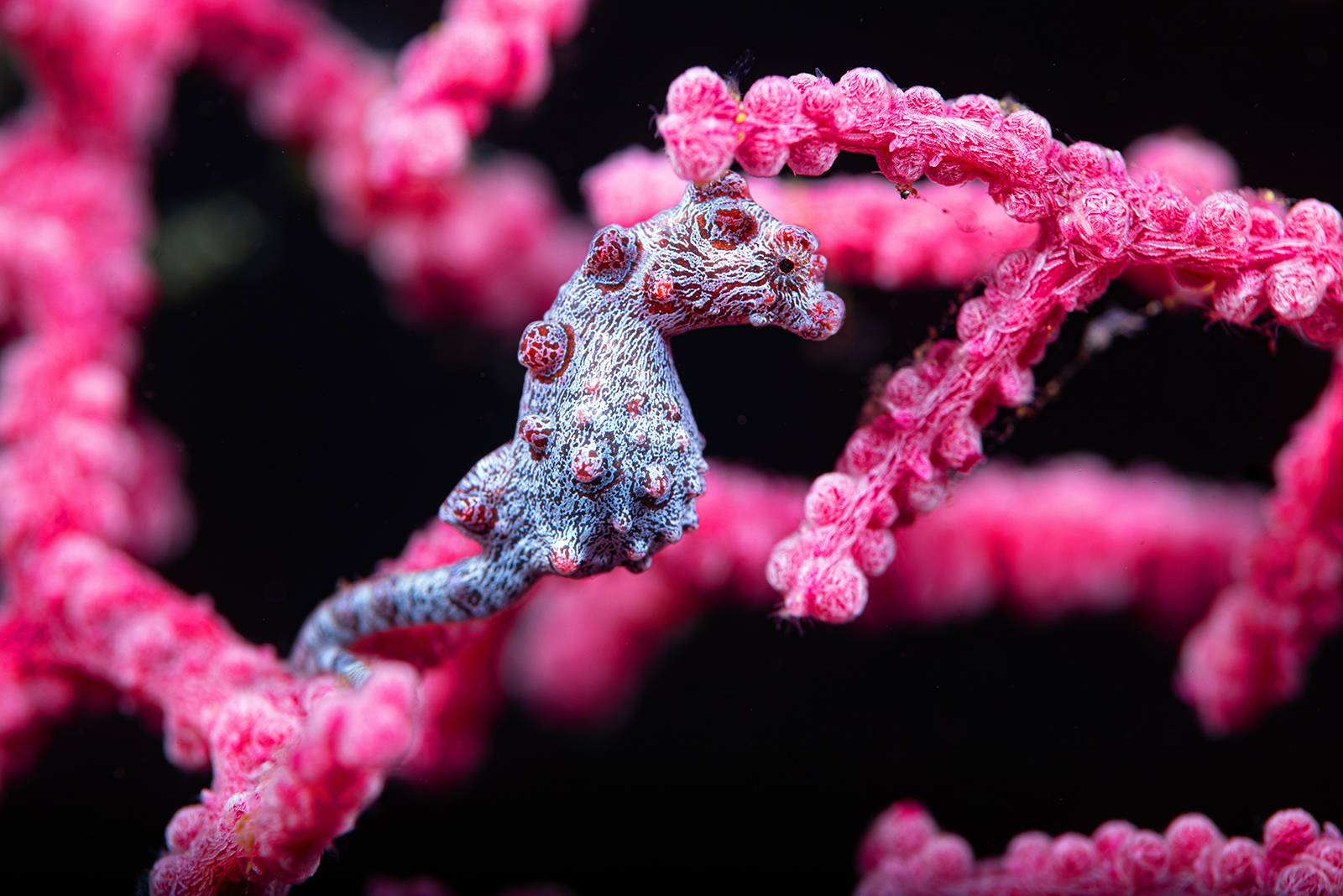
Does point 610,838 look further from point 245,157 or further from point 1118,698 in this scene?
point 245,157

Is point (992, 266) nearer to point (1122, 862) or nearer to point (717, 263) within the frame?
point (717, 263)

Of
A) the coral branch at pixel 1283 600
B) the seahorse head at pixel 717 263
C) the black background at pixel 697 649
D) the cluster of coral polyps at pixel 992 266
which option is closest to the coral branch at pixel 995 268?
the cluster of coral polyps at pixel 992 266

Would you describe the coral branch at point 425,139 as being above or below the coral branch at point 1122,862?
above

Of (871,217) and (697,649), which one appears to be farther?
(697,649)

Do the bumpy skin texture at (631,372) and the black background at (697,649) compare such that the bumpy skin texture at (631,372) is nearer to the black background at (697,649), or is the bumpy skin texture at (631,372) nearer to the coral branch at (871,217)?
the coral branch at (871,217)

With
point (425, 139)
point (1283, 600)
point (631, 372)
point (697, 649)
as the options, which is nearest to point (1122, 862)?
point (1283, 600)

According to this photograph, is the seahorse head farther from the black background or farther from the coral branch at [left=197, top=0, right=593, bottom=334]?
the coral branch at [left=197, top=0, right=593, bottom=334]

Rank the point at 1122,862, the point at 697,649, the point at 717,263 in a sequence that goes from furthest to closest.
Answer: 1. the point at 697,649
2. the point at 1122,862
3. the point at 717,263
